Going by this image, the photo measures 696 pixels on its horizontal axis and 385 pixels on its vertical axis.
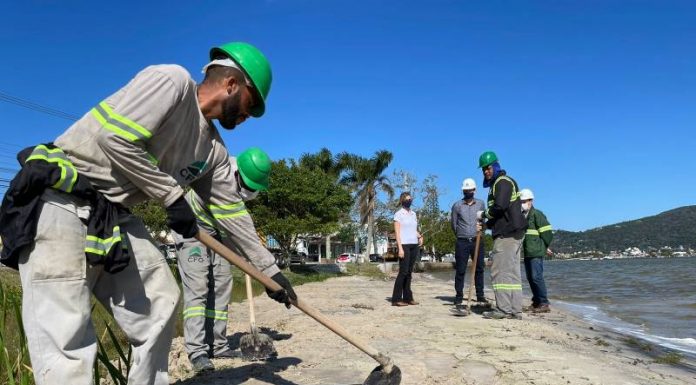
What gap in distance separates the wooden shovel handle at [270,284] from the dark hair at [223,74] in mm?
740

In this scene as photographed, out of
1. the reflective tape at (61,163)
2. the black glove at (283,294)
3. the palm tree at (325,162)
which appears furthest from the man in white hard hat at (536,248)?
the palm tree at (325,162)

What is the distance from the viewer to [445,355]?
180 inches

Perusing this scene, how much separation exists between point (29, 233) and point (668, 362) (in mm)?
5559

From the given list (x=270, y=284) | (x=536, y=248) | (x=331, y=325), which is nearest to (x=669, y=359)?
(x=536, y=248)

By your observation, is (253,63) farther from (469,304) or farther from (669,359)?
(469,304)

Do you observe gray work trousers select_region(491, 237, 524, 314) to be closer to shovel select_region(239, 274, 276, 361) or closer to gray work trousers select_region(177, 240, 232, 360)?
shovel select_region(239, 274, 276, 361)

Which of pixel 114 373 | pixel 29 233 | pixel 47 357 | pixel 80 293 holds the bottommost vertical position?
pixel 114 373

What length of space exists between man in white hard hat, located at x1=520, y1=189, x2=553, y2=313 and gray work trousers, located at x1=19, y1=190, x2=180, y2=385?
718 centimetres

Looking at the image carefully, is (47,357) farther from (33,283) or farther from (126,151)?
(126,151)

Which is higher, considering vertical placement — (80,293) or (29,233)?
(29,233)

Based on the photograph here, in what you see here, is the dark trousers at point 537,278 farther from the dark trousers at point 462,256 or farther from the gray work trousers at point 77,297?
the gray work trousers at point 77,297

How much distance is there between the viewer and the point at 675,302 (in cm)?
1111

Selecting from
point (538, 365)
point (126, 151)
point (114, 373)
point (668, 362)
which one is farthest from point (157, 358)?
point (668, 362)

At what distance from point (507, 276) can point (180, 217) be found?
5.49 meters
